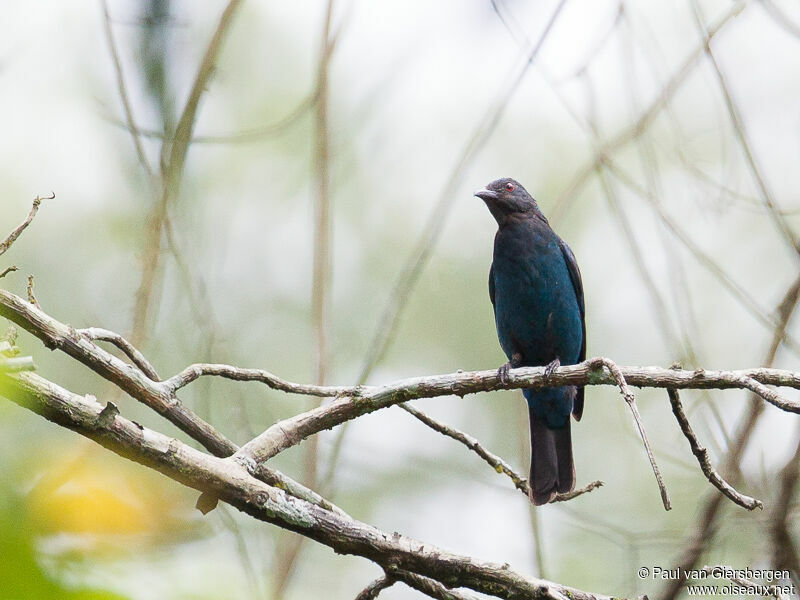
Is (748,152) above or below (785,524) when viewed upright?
above

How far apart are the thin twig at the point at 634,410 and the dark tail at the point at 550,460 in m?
2.41

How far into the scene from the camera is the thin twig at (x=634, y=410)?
89.4 inches

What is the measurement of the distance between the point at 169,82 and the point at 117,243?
9.97 feet

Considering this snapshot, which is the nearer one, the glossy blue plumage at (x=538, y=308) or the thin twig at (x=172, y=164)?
the thin twig at (x=172, y=164)

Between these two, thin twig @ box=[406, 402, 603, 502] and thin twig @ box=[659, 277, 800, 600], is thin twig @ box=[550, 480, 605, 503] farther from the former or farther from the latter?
thin twig @ box=[659, 277, 800, 600]

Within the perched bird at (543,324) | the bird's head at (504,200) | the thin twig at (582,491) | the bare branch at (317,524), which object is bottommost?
the bare branch at (317,524)

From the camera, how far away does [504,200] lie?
5.93m

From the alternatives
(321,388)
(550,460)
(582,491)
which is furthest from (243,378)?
(550,460)

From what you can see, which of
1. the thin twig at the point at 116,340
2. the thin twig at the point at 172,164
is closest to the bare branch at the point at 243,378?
the thin twig at the point at 116,340

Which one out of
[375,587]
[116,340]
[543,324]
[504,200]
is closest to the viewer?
[375,587]

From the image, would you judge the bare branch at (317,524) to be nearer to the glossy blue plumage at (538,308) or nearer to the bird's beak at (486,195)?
the glossy blue plumage at (538,308)

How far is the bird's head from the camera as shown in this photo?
5.93 m

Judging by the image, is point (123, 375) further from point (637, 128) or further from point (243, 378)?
point (637, 128)

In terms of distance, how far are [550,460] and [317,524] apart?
10.8 ft
